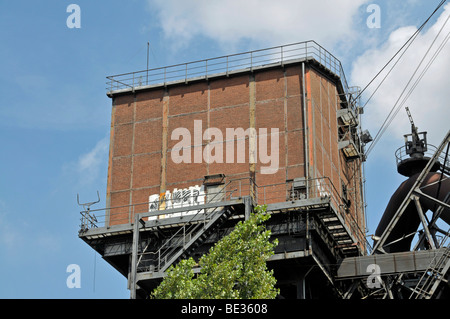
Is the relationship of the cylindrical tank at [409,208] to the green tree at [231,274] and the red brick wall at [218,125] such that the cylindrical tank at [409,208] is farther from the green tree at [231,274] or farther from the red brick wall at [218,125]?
the green tree at [231,274]

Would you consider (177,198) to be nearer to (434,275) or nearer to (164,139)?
(164,139)

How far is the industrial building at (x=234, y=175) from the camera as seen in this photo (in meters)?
39.7

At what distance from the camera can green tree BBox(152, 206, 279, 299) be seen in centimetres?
3142

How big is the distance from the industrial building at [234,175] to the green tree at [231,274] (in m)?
4.86

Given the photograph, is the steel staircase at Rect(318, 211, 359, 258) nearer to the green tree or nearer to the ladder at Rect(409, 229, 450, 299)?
the ladder at Rect(409, 229, 450, 299)

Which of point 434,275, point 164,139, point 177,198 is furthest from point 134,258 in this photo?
point 434,275

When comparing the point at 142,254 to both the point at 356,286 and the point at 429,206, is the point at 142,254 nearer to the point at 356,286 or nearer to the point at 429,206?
the point at 356,286

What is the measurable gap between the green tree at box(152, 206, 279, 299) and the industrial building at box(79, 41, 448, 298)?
15.9 feet

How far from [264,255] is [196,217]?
7.63 meters

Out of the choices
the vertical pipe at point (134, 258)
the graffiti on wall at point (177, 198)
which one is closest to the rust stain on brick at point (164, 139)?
the graffiti on wall at point (177, 198)

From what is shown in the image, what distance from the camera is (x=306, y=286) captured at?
41.5 metres

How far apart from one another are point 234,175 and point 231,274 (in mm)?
10506

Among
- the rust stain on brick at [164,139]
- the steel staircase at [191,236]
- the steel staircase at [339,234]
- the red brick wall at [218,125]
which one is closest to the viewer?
the steel staircase at [191,236]
